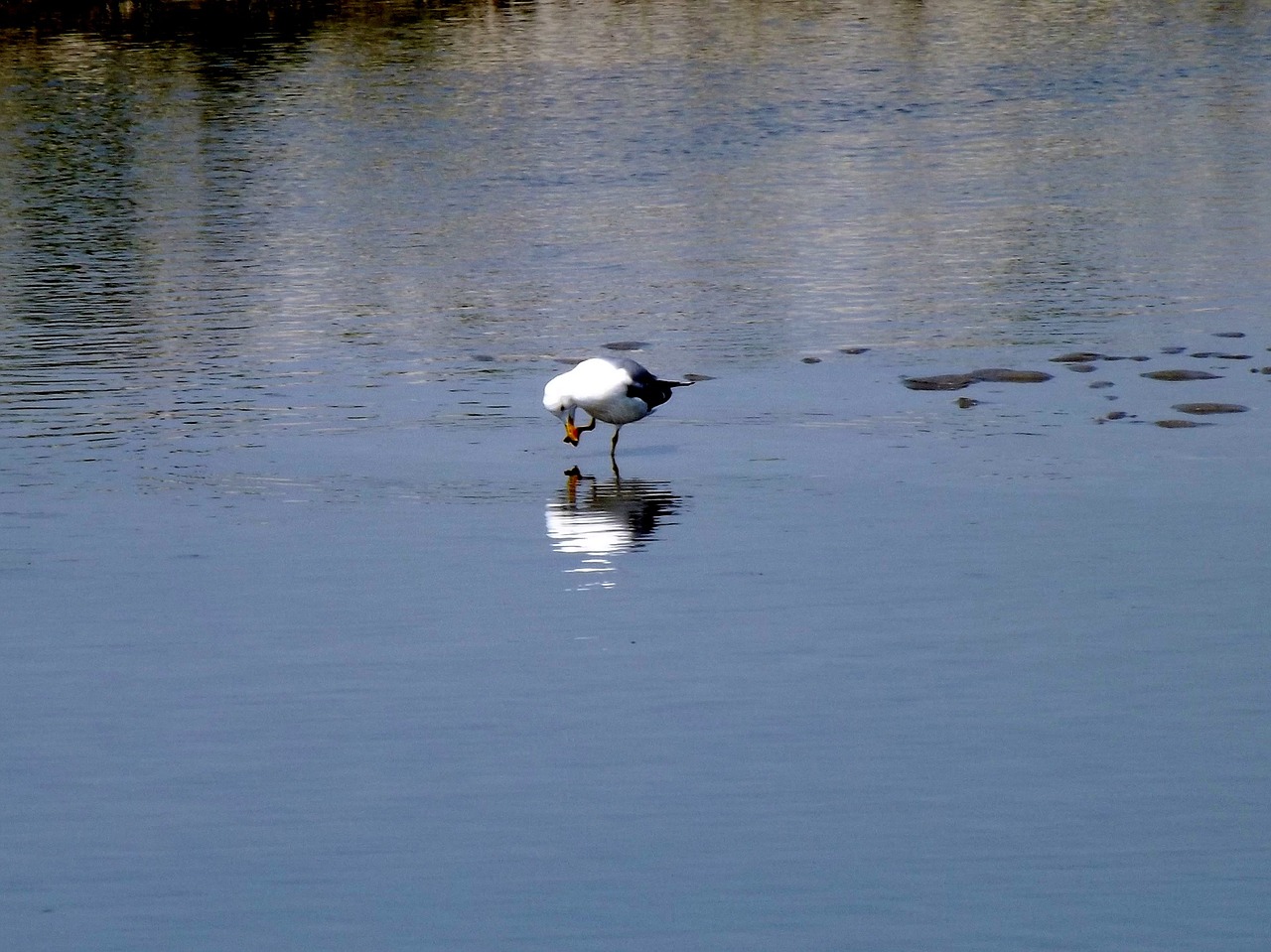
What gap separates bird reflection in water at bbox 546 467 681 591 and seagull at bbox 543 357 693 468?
47 cm

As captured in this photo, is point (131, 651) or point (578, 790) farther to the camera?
point (131, 651)

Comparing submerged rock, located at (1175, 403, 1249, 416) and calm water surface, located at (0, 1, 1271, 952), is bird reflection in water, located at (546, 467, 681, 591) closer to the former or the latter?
calm water surface, located at (0, 1, 1271, 952)

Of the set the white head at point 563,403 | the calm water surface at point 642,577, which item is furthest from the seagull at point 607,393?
the calm water surface at point 642,577

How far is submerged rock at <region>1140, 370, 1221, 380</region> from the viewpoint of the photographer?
16.4 meters

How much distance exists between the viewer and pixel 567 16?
194 ft

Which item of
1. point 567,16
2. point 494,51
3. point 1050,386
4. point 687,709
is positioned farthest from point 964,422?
point 567,16

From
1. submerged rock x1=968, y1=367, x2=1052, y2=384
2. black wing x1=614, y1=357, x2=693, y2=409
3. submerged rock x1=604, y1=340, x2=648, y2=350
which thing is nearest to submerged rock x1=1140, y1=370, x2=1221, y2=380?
submerged rock x1=968, y1=367, x2=1052, y2=384

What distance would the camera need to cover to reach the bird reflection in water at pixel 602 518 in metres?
12.1

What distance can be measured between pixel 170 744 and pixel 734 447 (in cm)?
614

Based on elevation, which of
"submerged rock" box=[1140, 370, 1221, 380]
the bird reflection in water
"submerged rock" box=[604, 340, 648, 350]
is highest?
the bird reflection in water

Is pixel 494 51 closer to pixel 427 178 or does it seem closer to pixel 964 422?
pixel 427 178

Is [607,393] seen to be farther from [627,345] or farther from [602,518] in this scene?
[627,345]

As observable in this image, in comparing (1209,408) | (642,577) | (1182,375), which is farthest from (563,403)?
(1182,375)

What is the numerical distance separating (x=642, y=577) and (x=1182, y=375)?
6471mm
